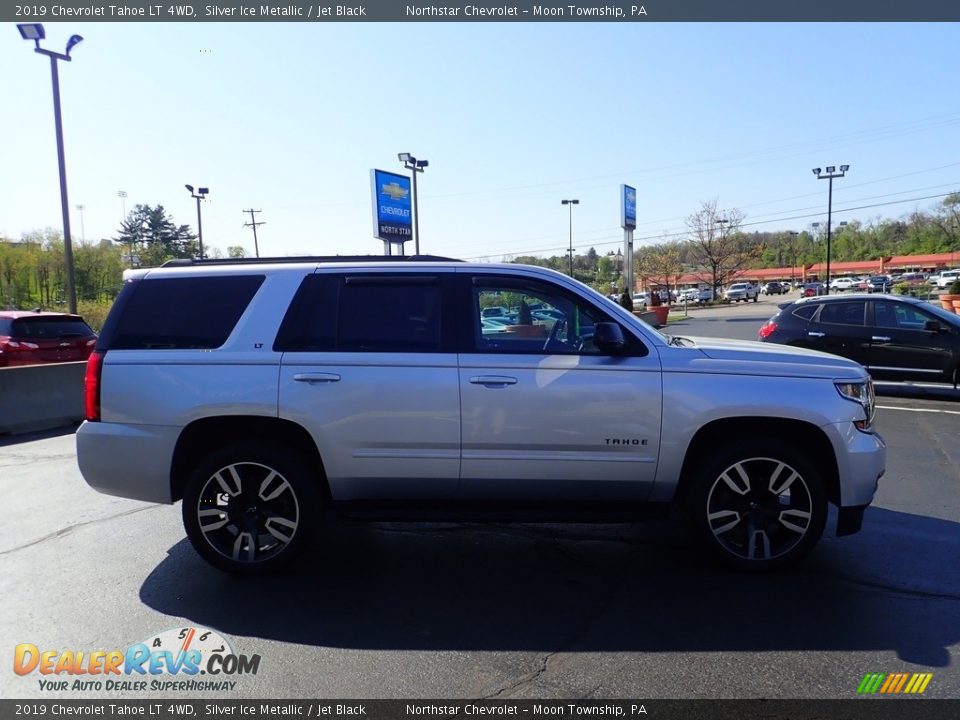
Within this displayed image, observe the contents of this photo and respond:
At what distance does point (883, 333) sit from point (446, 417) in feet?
31.8

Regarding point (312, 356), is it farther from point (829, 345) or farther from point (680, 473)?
point (829, 345)

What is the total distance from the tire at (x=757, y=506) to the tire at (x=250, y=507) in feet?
8.20

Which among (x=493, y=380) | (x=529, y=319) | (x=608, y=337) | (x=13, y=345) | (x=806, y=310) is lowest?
(x=13, y=345)

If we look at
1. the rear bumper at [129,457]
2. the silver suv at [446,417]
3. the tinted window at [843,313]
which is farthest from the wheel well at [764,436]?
the tinted window at [843,313]

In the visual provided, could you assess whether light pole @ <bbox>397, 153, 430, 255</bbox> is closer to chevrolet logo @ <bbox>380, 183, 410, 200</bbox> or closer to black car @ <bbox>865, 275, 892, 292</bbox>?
chevrolet logo @ <bbox>380, 183, 410, 200</bbox>

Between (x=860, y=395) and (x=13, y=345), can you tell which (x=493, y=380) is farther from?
(x=13, y=345)

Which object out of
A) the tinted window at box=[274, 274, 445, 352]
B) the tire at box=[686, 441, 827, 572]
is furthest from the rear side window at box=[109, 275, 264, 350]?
the tire at box=[686, 441, 827, 572]

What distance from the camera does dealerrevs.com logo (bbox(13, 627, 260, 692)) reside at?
3.26 metres

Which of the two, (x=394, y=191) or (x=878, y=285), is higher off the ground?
(x=394, y=191)

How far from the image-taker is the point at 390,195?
30.7 m

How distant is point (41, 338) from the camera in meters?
12.8

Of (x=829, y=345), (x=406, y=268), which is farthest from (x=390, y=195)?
(x=406, y=268)

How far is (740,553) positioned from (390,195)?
28353mm

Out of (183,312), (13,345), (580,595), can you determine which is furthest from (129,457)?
(13,345)
